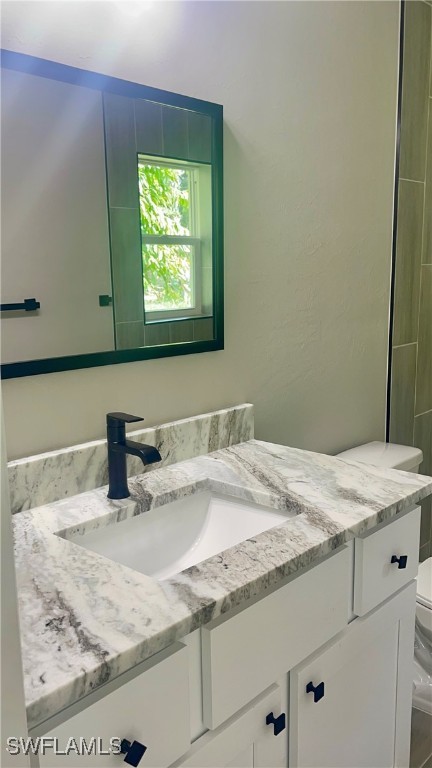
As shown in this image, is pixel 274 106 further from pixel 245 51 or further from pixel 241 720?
pixel 241 720

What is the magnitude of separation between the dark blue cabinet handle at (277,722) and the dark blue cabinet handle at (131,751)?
308mm

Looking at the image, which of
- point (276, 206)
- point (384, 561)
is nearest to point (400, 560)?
point (384, 561)

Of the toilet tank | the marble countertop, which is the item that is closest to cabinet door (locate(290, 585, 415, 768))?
the marble countertop

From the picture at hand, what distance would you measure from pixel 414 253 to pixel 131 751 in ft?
6.60

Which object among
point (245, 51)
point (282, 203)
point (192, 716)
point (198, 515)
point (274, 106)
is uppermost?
point (245, 51)

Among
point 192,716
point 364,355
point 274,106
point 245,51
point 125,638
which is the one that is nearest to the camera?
point 125,638

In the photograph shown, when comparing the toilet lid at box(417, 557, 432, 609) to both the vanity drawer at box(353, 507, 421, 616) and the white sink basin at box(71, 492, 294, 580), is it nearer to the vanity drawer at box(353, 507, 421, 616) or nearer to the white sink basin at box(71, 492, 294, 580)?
the vanity drawer at box(353, 507, 421, 616)

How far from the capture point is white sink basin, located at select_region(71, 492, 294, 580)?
1.23m

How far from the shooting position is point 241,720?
3.24 feet

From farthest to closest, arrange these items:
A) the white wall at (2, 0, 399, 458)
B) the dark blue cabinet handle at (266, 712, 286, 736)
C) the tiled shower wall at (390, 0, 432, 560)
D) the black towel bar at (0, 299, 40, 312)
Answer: the tiled shower wall at (390, 0, 432, 560) → the white wall at (2, 0, 399, 458) → the black towel bar at (0, 299, 40, 312) → the dark blue cabinet handle at (266, 712, 286, 736)

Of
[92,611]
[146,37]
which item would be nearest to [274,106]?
[146,37]

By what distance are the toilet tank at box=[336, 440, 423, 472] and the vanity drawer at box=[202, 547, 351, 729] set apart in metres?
0.84

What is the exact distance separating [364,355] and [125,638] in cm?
157

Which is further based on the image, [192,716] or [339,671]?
[339,671]
